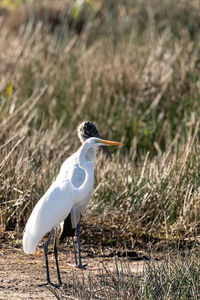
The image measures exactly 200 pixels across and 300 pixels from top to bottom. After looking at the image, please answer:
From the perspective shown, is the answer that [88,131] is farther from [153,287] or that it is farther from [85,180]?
[153,287]

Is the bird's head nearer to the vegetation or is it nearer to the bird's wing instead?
the vegetation

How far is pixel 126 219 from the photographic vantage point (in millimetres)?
5285

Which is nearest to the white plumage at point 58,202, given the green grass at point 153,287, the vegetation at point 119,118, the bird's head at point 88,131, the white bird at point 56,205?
the white bird at point 56,205

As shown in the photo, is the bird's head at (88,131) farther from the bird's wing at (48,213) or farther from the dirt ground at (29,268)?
the bird's wing at (48,213)

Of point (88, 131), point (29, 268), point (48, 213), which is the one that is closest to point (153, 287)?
point (48, 213)

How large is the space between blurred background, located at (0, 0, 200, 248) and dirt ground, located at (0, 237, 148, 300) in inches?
10.5

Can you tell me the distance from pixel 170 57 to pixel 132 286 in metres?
5.71

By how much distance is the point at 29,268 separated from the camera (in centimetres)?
453

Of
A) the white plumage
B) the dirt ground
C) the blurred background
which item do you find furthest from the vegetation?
the white plumage

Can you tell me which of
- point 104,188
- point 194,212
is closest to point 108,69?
point 104,188

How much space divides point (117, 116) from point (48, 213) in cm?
405

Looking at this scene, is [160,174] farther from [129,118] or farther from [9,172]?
[129,118]

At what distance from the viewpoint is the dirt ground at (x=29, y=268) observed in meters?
4.02

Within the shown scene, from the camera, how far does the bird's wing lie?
4105 millimetres
